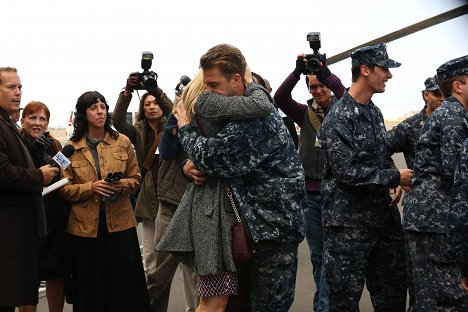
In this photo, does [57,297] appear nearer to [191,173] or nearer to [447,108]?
[191,173]

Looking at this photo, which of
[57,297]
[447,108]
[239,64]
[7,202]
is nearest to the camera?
[239,64]

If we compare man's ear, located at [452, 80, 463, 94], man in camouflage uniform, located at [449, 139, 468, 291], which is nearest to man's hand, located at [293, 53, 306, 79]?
man's ear, located at [452, 80, 463, 94]

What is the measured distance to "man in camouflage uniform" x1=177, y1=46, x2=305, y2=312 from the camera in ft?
11.0

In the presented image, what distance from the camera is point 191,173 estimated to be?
351cm

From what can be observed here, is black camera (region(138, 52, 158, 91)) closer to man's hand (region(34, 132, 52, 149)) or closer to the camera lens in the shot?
the camera lens

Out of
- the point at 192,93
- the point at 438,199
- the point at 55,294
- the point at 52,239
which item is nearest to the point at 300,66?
the point at 438,199

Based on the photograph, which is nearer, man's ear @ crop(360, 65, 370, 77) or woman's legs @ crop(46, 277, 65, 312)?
man's ear @ crop(360, 65, 370, 77)

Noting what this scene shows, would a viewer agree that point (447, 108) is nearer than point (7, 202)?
Yes

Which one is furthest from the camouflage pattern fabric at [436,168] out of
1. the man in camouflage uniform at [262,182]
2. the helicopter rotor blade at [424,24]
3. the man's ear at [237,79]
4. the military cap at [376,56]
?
the helicopter rotor blade at [424,24]

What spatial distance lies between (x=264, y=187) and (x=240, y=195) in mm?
127

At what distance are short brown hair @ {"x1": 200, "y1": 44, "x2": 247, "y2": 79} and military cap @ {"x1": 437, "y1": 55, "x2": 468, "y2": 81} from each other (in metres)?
1.22

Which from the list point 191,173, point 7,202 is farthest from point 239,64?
point 7,202

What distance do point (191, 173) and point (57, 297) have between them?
2.28m

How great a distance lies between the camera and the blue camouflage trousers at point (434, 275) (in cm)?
381
